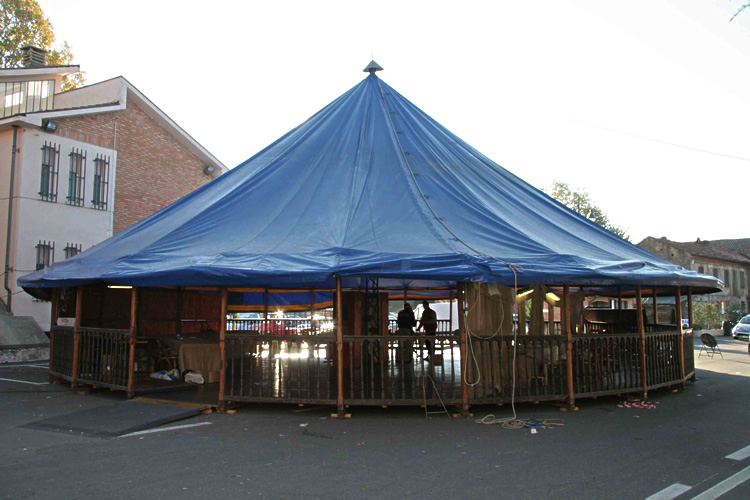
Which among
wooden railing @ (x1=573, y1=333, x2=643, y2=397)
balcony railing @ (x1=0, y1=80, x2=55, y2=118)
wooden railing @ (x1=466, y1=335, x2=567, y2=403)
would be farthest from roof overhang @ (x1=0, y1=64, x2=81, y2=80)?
wooden railing @ (x1=573, y1=333, x2=643, y2=397)

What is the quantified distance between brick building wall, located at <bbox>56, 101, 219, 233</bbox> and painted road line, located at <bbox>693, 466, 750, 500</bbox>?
20.5 metres

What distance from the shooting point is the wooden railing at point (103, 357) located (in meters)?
9.55

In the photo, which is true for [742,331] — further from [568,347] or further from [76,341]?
[76,341]

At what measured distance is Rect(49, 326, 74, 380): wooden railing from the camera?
35.0 feet

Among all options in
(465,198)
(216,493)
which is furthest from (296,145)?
(216,493)

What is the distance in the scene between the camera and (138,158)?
22.2m

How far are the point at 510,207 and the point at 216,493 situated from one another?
759cm

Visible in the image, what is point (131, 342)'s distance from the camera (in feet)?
29.9

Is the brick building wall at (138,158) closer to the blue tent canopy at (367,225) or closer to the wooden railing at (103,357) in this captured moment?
the blue tent canopy at (367,225)

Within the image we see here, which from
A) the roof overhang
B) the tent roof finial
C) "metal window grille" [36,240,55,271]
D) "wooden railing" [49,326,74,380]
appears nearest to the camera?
"wooden railing" [49,326,74,380]

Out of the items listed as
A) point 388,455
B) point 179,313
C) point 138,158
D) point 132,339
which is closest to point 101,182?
point 138,158

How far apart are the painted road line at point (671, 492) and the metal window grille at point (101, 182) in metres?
19.9

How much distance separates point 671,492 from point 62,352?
10.6 metres

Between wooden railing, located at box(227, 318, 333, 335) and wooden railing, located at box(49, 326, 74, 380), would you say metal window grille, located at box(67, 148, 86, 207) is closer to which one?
wooden railing, located at box(227, 318, 333, 335)
